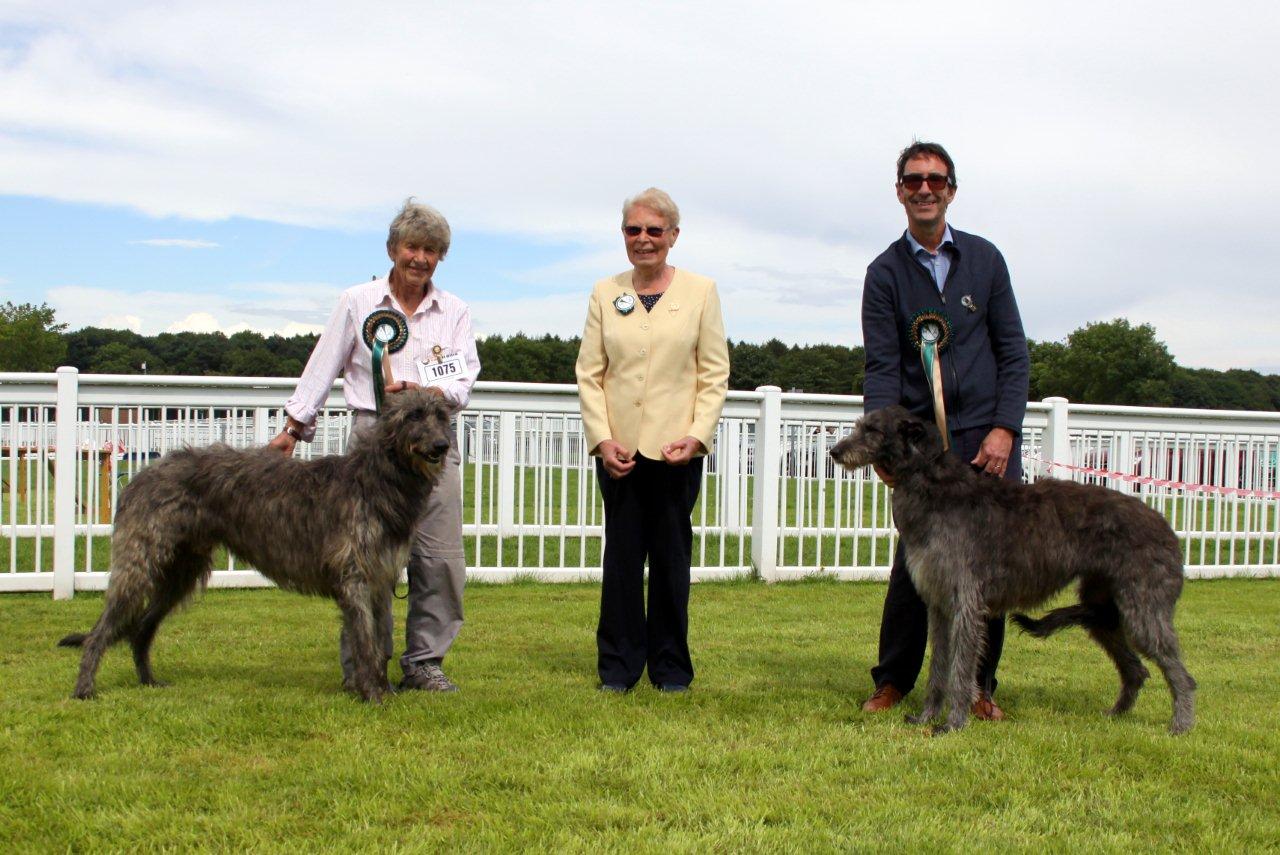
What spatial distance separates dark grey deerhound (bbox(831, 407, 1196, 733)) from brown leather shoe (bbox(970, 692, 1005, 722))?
295 millimetres

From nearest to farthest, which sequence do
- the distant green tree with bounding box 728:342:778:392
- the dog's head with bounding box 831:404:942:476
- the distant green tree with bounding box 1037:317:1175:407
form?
the dog's head with bounding box 831:404:942:476, the distant green tree with bounding box 728:342:778:392, the distant green tree with bounding box 1037:317:1175:407

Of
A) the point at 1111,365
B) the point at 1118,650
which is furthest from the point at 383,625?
the point at 1111,365

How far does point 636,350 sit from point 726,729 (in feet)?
6.22

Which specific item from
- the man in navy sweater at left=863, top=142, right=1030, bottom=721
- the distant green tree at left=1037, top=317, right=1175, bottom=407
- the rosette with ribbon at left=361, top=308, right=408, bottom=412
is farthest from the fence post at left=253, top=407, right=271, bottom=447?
the distant green tree at left=1037, top=317, right=1175, bottom=407

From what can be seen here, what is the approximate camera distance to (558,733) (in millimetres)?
4590

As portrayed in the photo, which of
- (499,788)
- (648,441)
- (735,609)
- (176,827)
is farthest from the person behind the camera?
(735,609)

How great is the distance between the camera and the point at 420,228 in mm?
5352

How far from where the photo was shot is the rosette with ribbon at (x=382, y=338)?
5.39 meters

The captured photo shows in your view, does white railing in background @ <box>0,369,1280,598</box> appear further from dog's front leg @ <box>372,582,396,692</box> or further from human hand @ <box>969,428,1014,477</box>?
human hand @ <box>969,428,1014,477</box>

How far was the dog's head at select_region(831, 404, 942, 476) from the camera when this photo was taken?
4.94 metres

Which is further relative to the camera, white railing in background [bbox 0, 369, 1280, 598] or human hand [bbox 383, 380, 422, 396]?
white railing in background [bbox 0, 369, 1280, 598]

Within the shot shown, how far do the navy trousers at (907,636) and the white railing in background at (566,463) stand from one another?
128 inches

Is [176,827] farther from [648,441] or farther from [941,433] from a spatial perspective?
[941,433]

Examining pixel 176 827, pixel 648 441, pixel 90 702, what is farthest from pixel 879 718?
pixel 90 702
